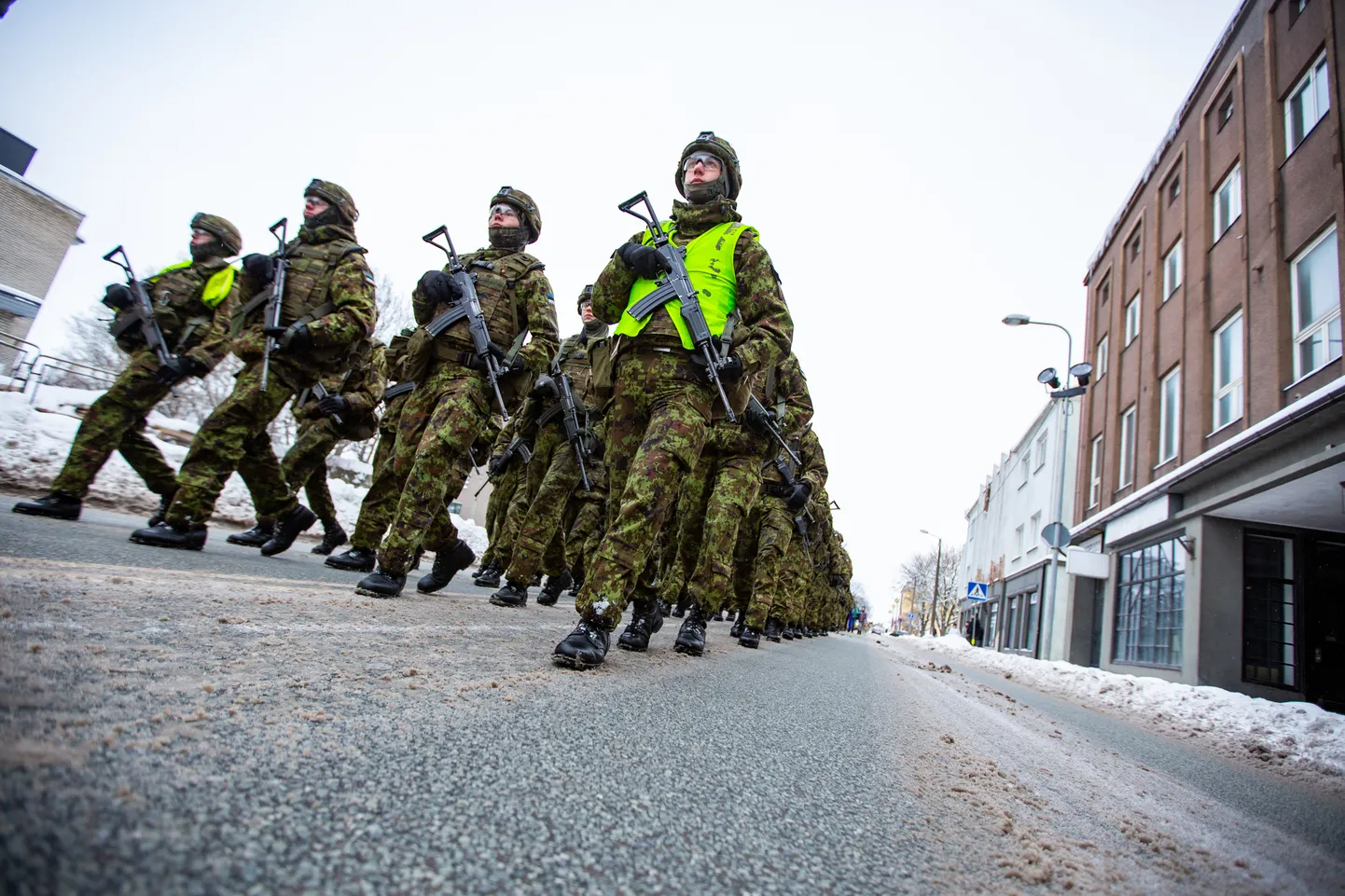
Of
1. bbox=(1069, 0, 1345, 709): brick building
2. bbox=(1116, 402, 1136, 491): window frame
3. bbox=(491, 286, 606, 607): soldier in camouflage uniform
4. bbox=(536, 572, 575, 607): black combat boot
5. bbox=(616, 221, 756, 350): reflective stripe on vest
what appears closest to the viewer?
bbox=(616, 221, 756, 350): reflective stripe on vest

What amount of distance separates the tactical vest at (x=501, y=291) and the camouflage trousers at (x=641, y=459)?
155 centimetres

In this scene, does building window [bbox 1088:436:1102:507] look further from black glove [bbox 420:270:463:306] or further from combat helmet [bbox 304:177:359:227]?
combat helmet [bbox 304:177:359:227]

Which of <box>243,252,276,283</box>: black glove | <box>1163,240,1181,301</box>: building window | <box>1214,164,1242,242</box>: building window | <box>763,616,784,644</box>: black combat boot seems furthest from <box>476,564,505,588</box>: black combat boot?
<box>1163,240,1181,301</box>: building window

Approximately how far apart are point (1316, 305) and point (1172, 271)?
5.71 metres

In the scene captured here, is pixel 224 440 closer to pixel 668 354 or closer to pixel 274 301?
pixel 274 301

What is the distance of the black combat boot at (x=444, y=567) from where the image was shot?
4680 millimetres

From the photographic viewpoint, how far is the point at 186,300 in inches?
223

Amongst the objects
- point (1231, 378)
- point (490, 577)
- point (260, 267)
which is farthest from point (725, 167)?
point (1231, 378)

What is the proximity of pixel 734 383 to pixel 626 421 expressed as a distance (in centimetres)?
57

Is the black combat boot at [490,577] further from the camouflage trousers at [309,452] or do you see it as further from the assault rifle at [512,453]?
the camouflage trousers at [309,452]

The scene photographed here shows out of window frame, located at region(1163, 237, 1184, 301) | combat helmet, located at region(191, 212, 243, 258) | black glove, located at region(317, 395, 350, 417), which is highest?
window frame, located at region(1163, 237, 1184, 301)

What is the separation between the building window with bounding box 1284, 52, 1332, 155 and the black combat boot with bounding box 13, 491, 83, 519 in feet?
48.5

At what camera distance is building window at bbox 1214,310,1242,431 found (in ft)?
35.6

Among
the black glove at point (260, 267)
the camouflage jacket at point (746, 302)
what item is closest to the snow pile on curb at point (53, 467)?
the black glove at point (260, 267)
